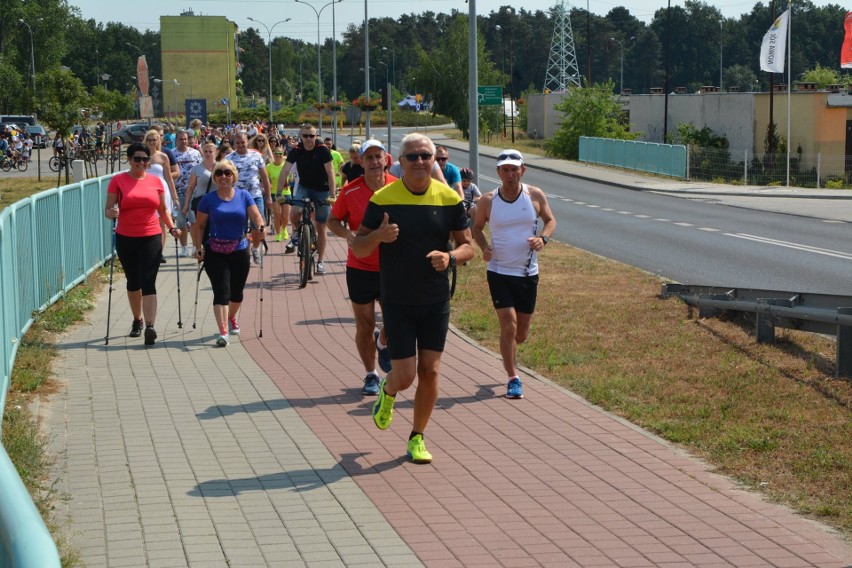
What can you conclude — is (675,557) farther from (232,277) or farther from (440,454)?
(232,277)

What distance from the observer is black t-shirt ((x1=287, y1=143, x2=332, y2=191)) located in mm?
15688

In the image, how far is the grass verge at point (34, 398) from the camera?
5949 mm

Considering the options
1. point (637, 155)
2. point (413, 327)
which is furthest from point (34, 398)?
point (637, 155)

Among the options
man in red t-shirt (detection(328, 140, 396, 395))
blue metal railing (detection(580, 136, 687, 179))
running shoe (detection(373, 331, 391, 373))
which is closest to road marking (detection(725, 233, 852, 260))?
running shoe (detection(373, 331, 391, 373))

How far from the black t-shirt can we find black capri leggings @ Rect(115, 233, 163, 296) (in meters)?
4.66

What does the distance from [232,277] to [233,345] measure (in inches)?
24.4

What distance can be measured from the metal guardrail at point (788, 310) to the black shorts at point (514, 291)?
2203 millimetres

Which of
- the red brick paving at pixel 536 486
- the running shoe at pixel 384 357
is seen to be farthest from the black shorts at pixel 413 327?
the running shoe at pixel 384 357

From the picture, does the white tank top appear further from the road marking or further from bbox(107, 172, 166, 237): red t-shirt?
the road marking

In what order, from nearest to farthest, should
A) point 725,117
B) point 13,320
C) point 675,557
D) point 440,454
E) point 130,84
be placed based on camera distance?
point 675,557 < point 440,454 < point 13,320 < point 725,117 < point 130,84

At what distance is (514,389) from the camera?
8.90m

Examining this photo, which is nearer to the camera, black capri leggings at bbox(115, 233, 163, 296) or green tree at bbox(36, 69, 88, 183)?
black capri leggings at bbox(115, 233, 163, 296)

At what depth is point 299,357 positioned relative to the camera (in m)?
10.6

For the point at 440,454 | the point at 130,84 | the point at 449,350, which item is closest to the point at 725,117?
the point at 449,350
